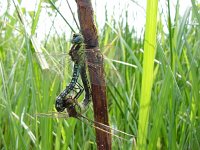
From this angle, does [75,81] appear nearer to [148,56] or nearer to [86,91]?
[86,91]

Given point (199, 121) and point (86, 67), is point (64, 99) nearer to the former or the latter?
point (86, 67)

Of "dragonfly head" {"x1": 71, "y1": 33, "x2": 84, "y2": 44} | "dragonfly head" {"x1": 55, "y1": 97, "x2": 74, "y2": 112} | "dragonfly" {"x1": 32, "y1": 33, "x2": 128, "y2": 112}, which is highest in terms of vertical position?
"dragonfly head" {"x1": 71, "y1": 33, "x2": 84, "y2": 44}

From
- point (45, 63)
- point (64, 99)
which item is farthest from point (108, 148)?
point (45, 63)

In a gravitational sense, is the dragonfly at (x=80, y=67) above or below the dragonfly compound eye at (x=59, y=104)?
above

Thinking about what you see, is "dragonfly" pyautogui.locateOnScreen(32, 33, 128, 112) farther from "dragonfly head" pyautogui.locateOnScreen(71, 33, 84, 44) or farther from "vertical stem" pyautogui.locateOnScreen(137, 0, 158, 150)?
"vertical stem" pyautogui.locateOnScreen(137, 0, 158, 150)

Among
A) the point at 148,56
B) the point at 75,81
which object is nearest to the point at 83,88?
the point at 75,81

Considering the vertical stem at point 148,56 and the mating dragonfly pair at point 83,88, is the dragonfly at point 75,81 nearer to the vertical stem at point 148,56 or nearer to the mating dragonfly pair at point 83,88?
the mating dragonfly pair at point 83,88

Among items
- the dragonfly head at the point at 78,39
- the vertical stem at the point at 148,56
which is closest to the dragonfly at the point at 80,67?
the dragonfly head at the point at 78,39

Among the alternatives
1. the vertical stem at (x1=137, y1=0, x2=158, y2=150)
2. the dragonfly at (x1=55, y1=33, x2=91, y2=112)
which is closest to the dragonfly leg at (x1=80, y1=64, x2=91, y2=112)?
the dragonfly at (x1=55, y1=33, x2=91, y2=112)
